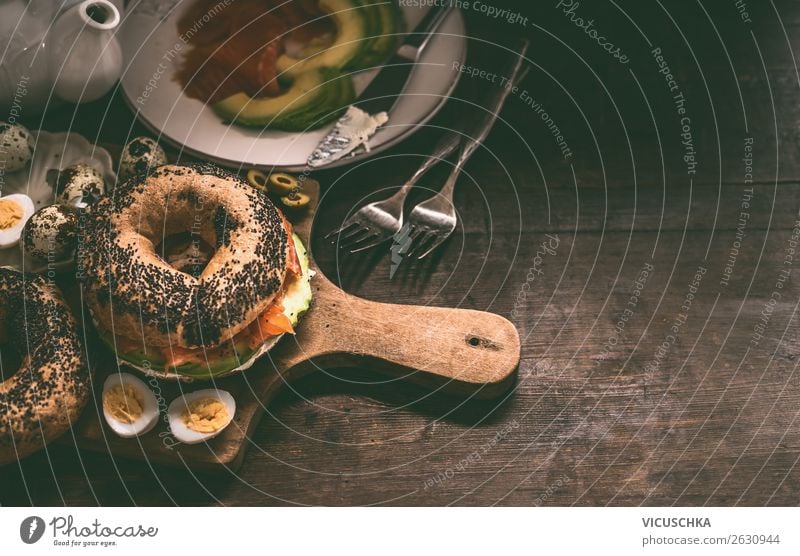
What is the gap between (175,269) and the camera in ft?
7.50

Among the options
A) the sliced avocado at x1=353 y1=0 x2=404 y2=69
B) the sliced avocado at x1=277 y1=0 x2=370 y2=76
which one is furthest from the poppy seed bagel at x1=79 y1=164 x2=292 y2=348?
the sliced avocado at x1=353 y1=0 x2=404 y2=69

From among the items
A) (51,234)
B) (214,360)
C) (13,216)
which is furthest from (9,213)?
(214,360)

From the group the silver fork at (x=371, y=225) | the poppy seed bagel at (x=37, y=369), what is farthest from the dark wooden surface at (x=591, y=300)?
the poppy seed bagel at (x=37, y=369)

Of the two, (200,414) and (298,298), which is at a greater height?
(298,298)

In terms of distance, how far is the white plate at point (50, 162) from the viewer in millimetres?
2521

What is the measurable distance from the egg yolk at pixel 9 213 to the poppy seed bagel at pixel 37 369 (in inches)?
7.2

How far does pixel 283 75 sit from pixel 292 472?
1.34 meters

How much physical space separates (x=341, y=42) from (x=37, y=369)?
4.78 feet

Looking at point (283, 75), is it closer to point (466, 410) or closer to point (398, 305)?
point (398, 305)

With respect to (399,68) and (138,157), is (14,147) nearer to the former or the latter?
(138,157)

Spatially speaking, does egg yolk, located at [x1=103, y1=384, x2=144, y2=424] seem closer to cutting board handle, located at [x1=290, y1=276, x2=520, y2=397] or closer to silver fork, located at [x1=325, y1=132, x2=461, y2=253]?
cutting board handle, located at [x1=290, y1=276, x2=520, y2=397]

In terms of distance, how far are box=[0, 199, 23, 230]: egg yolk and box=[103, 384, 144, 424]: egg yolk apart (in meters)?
0.63

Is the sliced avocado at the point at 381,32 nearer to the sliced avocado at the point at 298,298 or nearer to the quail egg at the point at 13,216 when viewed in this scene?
the sliced avocado at the point at 298,298

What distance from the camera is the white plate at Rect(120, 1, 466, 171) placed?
8.57 ft
